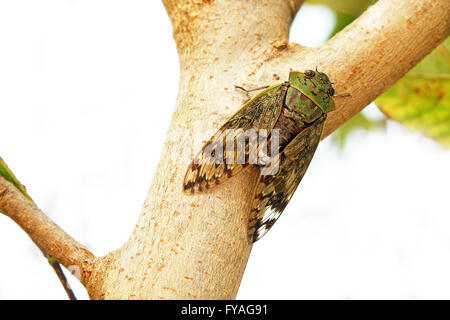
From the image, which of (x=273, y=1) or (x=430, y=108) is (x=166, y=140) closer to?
(x=273, y=1)

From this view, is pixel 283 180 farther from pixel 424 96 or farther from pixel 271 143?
pixel 424 96

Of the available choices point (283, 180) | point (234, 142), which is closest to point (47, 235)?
point (234, 142)

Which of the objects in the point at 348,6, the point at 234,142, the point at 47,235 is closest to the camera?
the point at 47,235

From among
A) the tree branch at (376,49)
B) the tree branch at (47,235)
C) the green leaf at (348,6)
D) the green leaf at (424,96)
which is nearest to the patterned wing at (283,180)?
the tree branch at (376,49)

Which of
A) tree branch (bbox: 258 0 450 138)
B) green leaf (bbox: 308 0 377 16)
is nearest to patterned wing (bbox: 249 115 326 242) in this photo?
tree branch (bbox: 258 0 450 138)

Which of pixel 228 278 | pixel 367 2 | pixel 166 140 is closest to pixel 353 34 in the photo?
pixel 166 140

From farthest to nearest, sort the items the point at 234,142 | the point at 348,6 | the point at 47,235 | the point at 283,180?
the point at 348,6, the point at 283,180, the point at 234,142, the point at 47,235
